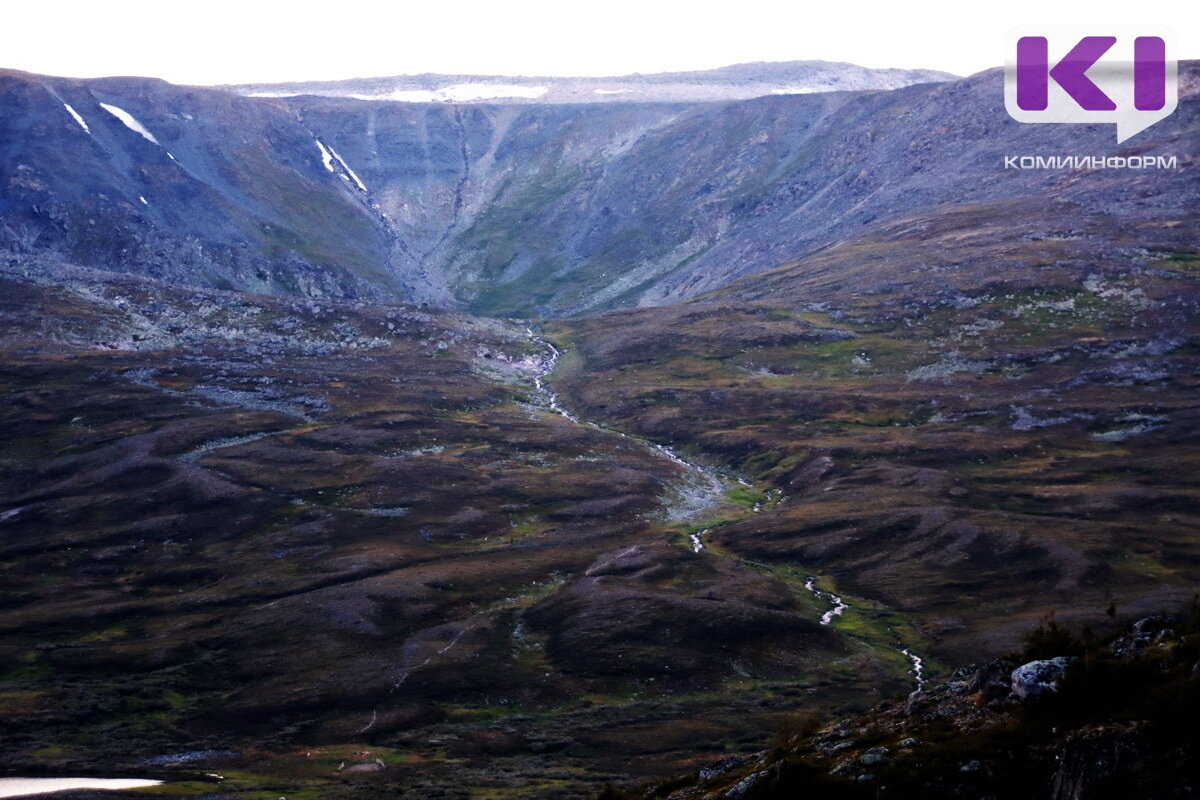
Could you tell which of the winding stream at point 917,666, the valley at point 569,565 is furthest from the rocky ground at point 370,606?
the winding stream at point 917,666

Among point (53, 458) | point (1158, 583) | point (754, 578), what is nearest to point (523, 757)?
point (754, 578)

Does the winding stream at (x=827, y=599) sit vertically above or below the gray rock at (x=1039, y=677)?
above

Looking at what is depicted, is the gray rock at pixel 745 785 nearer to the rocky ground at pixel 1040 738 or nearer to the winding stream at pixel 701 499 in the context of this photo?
the rocky ground at pixel 1040 738

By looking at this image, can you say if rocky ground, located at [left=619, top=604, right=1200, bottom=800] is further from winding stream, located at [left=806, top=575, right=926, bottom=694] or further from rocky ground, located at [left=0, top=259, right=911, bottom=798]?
winding stream, located at [left=806, top=575, right=926, bottom=694]

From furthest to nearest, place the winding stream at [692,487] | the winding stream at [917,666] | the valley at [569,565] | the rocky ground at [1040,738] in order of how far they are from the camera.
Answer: the winding stream at [692,487] → the winding stream at [917,666] → the valley at [569,565] → the rocky ground at [1040,738]

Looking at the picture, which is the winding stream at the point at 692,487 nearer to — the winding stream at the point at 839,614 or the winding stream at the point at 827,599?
the winding stream at the point at 827,599

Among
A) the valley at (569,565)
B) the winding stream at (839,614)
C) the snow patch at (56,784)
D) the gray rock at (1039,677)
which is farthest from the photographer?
the winding stream at (839,614)

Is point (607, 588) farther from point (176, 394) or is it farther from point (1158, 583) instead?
point (176, 394)

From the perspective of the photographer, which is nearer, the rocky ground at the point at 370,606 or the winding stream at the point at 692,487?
the rocky ground at the point at 370,606

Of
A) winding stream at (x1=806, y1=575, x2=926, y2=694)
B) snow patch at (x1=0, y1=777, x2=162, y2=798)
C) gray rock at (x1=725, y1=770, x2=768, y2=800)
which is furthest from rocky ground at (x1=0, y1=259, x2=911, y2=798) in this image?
gray rock at (x1=725, y1=770, x2=768, y2=800)

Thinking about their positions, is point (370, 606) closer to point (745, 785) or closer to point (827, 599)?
point (827, 599)

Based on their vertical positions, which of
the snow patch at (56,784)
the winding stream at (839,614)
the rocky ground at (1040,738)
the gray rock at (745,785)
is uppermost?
the winding stream at (839,614)
